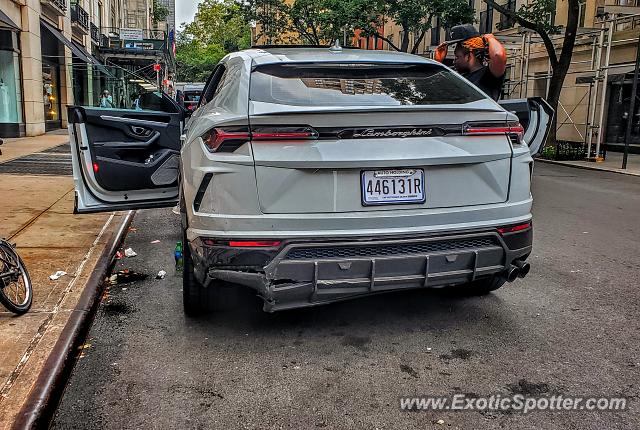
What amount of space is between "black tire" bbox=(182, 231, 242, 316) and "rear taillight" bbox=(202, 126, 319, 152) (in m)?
0.86

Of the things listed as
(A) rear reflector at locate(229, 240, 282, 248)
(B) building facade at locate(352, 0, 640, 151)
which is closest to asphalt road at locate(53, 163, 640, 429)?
(A) rear reflector at locate(229, 240, 282, 248)

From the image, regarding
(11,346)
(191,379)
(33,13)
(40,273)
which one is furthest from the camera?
(33,13)

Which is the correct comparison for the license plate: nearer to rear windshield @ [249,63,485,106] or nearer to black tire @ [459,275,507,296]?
rear windshield @ [249,63,485,106]

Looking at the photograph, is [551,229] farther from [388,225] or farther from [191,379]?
[191,379]

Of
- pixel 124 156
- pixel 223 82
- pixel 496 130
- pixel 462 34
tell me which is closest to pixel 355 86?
pixel 496 130

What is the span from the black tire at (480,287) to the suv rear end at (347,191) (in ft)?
2.44

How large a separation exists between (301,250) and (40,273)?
9.26ft

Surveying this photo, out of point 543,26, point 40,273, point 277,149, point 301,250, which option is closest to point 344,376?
point 301,250

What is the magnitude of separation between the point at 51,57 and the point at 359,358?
2725cm

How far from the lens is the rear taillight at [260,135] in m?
3.32

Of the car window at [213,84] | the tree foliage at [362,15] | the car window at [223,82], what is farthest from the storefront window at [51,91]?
the car window at [223,82]

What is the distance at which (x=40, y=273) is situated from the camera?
198 inches

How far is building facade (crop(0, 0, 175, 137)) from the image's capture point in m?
21.0

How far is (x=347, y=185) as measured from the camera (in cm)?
339
